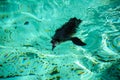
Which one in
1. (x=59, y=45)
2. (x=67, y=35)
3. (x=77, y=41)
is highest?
(x=67, y=35)

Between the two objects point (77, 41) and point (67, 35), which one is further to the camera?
point (67, 35)

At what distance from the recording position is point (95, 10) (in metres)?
6.86

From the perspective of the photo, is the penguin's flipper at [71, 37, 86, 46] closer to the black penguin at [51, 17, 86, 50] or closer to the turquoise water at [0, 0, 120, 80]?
the black penguin at [51, 17, 86, 50]

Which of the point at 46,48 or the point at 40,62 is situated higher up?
the point at 46,48

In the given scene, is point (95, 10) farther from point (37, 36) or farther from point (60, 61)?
point (60, 61)

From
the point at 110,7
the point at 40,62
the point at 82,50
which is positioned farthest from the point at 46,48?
the point at 110,7

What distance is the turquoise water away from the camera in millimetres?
4395

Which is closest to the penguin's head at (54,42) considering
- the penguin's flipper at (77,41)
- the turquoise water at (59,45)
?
the turquoise water at (59,45)

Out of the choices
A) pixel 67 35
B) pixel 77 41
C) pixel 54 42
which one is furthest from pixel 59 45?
pixel 77 41

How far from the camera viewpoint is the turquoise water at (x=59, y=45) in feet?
14.4

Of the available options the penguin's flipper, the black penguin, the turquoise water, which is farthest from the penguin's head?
the penguin's flipper

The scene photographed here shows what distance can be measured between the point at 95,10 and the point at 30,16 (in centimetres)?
239

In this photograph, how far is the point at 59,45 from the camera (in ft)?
17.4

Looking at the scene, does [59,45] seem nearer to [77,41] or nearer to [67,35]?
[67,35]
